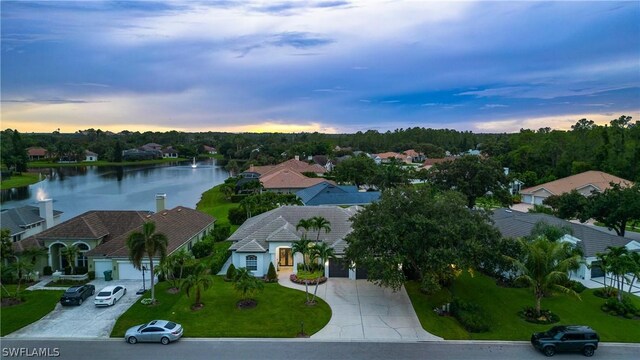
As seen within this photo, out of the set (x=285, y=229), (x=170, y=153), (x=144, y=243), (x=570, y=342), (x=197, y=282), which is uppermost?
(x=170, y=153)

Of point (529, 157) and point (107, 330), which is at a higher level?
point (529, 157)

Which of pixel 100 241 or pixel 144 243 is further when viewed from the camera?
pixel 100 241

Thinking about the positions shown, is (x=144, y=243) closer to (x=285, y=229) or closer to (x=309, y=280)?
(x=285, y=229)

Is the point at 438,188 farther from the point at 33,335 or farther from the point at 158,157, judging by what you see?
the point at 158,157

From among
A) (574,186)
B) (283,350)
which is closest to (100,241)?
(283,350)

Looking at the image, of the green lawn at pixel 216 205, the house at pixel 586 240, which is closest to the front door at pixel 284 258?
the green lawn at pixel 216 205

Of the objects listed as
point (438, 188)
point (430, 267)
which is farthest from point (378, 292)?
point (438, 188)
